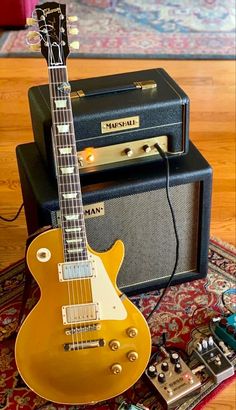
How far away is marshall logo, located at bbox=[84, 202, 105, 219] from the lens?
144cm

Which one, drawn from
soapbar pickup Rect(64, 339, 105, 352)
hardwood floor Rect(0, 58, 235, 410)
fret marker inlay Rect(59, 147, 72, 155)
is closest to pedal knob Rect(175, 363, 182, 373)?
hardwood floor Rect(0, 58, 235, 410)

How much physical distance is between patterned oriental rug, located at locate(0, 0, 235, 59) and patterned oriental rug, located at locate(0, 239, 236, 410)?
1.47 m

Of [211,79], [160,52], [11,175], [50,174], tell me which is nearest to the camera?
[50,174]

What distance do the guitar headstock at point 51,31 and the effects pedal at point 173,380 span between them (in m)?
0.74

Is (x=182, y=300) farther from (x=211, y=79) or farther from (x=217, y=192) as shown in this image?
(x=211, y=79)

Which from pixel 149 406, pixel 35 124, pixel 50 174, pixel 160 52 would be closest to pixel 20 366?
pixel 149 406

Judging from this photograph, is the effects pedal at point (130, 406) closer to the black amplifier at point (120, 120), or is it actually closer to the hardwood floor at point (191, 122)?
the hardwood floor at point (191, 122)

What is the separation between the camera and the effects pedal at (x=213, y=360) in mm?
1427

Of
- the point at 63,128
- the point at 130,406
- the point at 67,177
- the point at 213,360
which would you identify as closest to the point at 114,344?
the point at 130,406

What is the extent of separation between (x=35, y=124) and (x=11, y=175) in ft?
2.25

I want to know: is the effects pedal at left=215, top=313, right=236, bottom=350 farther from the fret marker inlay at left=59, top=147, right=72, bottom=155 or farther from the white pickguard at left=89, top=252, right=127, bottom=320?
the fret marker inlay at left=59, top=147, right=72, bottom=155

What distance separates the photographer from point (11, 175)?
82.9 inches

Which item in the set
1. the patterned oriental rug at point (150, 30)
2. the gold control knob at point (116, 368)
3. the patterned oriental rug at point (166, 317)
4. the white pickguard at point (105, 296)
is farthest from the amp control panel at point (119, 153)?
the patterned oriental rug at point (150, 30)

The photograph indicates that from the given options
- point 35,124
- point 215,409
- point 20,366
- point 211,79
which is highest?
point 35,124
